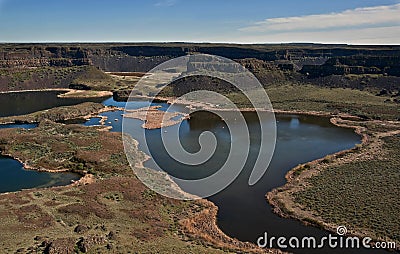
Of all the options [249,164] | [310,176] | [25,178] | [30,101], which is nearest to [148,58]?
[30,101]

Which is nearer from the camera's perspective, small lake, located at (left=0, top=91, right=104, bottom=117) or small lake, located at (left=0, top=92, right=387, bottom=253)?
small lake, located at (left=0, top=92, right=387, bottom=253)

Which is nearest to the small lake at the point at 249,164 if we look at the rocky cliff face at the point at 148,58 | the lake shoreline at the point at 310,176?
the lake shoreline at the point at 310,176

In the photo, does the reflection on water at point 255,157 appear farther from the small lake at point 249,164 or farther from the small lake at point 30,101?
the small lake at point 30,101

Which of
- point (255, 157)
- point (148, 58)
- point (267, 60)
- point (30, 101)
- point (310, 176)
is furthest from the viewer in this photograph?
point (148, 58)

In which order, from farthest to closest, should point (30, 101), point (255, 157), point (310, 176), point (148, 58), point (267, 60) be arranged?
point (148, 58) → point (267, 60) → point (30, 101) → point (255, 157) → point (310, 176)

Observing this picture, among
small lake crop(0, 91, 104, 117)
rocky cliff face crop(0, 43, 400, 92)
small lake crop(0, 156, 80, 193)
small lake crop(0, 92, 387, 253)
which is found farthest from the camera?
rocky cliff face crop(0, 43, 400, 92)

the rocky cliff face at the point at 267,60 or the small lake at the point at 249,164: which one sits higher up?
the rocky cliff face at the point at 267,60

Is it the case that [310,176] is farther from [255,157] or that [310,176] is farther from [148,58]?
[148,58]

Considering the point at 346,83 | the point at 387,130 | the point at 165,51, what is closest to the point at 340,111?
the point at 387,130

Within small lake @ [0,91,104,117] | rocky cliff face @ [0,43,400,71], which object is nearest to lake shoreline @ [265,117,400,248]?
small lake @ [0,91,104,117]

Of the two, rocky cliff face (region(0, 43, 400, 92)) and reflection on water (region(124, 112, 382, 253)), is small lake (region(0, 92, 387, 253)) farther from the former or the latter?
rocky cliff face (region(0, 43, 400, 92))

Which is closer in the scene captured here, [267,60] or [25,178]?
[25,178]
